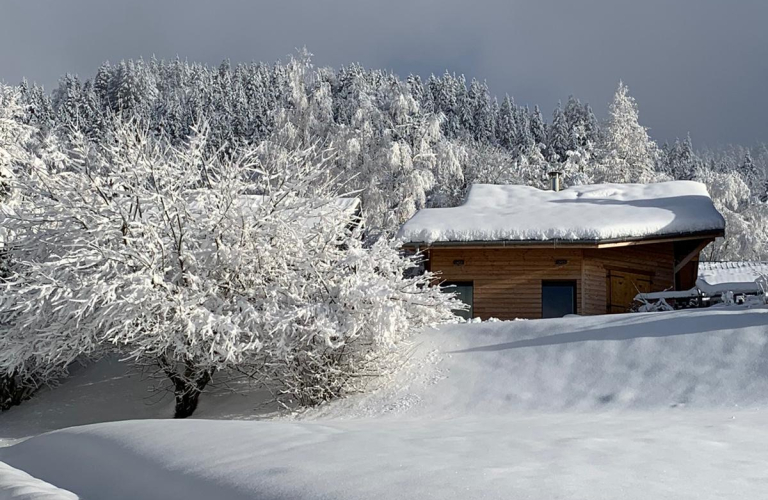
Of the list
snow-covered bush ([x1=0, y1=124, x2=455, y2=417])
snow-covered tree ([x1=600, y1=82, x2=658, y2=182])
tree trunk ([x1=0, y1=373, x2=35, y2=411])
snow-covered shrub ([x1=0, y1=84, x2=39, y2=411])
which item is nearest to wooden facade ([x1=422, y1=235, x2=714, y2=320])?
snow-covered bush ([x1=0, y1=124, x2=455, y2=417])

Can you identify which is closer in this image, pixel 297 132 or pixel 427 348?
pixel 427 348

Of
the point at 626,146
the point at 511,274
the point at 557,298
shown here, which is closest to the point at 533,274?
the point at 511,274

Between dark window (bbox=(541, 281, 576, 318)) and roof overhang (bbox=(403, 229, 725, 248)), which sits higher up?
roof overhang (bbox=(403, 229, 725, 248))

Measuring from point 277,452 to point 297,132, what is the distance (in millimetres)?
27931

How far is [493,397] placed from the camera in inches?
559

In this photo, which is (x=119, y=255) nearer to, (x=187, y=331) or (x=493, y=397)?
(x=187, y=331)

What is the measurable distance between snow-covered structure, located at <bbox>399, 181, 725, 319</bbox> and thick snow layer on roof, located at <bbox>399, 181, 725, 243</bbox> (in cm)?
3

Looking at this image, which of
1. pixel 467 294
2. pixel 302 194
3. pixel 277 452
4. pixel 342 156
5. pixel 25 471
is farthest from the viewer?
pixel 342 156

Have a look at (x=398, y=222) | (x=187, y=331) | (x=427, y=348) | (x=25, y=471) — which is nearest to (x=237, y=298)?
(x=187, y=331)

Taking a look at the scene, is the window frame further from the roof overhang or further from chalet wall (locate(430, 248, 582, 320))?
the roof overhang

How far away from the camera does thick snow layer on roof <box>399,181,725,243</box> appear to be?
21.1 metres

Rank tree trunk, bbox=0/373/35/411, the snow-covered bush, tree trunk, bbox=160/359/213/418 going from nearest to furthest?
the snow-covered bush
tree trunk, bbox=160/359/213/418
tree trunk, bbox=0/373/35/411

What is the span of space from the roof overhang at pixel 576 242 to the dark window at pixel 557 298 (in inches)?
58.8

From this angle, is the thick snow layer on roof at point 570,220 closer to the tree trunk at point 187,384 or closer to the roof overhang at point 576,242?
the roof overhang at point 576,242
